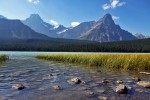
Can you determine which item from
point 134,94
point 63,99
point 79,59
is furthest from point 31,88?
point 79,59

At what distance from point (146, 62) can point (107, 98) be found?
16.7 m

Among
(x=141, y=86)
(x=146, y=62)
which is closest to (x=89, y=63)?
(x=146, y=62)

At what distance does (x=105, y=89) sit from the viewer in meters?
18.7

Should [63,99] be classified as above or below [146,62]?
below

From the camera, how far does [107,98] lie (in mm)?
15648

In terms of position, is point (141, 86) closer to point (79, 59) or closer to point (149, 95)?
point (149, 95)

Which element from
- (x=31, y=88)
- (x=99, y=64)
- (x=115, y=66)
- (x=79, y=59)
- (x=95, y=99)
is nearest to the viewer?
(x=95, y=99)

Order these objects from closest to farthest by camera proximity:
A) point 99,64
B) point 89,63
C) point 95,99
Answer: point 95,99 → point 99,64 → point 89,63

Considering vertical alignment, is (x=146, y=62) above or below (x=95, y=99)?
above

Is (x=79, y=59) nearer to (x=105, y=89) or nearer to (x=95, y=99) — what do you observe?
(x=105, y=89)

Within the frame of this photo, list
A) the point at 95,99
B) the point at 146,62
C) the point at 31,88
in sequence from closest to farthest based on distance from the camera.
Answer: the point at 95,99, the point at 31,88, the point at 146,62

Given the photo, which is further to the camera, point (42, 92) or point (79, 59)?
point (79, 59)

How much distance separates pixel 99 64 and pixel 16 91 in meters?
24.4

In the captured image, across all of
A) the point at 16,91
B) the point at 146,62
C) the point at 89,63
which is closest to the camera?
the point at 16,91
